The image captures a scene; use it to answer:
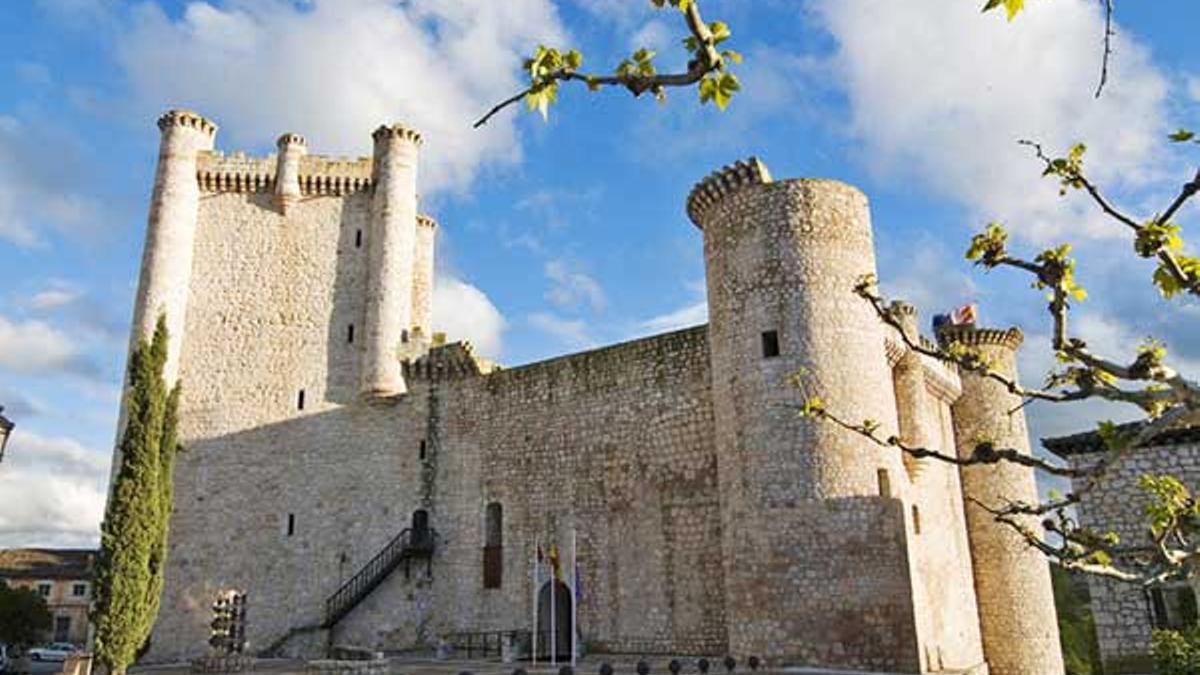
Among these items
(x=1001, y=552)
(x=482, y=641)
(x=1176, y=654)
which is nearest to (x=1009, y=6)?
(x=1176, y=654)

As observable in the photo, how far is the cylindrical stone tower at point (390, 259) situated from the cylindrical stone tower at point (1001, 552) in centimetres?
1441

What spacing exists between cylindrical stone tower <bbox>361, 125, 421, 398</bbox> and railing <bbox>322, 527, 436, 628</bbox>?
→ 12.4 ft

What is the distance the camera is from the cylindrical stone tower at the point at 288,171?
23828mm

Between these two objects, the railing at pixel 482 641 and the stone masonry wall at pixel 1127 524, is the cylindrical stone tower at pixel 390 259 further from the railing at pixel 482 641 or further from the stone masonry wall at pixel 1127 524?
the stone masonry wall at pixel 1127 524

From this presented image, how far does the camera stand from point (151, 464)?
15.5 m

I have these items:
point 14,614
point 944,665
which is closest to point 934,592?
point 944,665

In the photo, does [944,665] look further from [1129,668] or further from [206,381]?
[206,381]

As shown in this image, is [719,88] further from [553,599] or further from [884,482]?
[553,599]

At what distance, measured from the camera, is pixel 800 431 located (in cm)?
1470

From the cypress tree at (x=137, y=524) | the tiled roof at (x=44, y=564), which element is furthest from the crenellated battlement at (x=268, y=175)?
the tiled roof at (x=44, y=564)

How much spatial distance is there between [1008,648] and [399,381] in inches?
633

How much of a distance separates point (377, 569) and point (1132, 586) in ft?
52.3

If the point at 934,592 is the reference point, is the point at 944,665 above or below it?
below

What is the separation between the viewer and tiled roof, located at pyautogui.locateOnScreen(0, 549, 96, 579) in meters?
46.2
